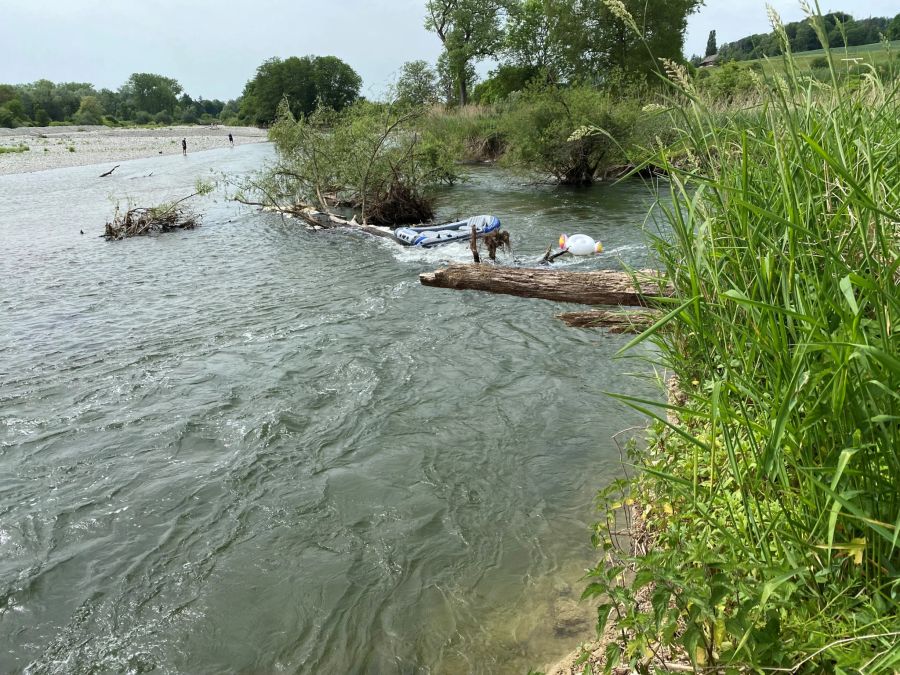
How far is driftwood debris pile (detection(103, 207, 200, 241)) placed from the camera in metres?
18.7

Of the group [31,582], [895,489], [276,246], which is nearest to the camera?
[895,489]

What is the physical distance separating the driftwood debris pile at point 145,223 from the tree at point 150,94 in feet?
439

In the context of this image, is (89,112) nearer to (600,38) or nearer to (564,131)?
(600,38)

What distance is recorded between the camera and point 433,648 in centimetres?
382

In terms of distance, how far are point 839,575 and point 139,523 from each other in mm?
5239

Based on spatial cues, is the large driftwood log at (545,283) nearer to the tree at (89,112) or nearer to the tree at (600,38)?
→ the tree at (600,38)

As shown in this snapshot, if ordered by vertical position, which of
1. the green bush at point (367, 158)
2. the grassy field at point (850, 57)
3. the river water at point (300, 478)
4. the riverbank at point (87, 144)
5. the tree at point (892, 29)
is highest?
the riverbank at point (87, 144)

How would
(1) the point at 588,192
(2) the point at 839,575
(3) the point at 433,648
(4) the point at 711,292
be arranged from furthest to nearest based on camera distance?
(1) the point at 588,192 → (3) the point at 433,648 → (4) the point at 711,292 → (2) the point at 839,575

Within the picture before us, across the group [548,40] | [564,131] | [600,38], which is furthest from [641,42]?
[564,131]

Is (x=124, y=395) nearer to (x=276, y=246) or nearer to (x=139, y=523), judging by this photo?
(x=139, y=523)

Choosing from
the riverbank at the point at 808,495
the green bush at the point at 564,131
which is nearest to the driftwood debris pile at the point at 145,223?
the green bush at the point at 564,131

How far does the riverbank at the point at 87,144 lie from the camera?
4562 centimetres

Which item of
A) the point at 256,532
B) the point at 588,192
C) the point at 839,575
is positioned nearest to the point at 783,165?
the point at 839,575

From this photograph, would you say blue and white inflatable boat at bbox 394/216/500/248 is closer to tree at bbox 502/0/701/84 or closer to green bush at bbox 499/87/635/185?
green bush at bbox 499/87/635/185
